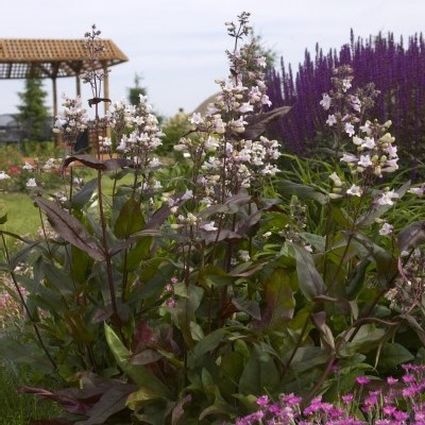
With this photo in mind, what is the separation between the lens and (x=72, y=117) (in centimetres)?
326

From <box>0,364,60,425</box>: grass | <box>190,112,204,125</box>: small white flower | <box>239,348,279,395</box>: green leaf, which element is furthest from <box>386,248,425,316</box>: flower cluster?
<box>0,364,60,425</box>: grass

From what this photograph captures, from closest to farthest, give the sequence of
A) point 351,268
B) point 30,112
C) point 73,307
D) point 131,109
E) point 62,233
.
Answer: point 62,233, point 131,109, point 73,307, point 351,268, point 30,112

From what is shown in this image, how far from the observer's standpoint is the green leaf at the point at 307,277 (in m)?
2.90

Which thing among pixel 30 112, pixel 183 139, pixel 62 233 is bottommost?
pixel 30 112

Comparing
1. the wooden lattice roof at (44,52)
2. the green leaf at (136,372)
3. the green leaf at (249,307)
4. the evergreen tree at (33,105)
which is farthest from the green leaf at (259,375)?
the evergreen tree at (33,105)

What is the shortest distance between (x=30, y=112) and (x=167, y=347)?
32167mm

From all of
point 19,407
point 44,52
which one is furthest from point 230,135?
point 44,52

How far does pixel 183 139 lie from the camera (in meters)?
3.01

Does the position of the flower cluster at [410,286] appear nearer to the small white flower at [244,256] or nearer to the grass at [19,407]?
the small white flower at [244,256]

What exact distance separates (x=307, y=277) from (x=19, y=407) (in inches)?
64.2

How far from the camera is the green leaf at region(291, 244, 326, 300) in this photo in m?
2.90

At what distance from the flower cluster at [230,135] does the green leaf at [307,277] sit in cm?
39

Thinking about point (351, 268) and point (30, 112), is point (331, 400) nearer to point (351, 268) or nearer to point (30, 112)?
point (351, 268)

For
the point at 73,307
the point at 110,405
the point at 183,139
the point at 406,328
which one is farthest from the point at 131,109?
the point at 406,328
